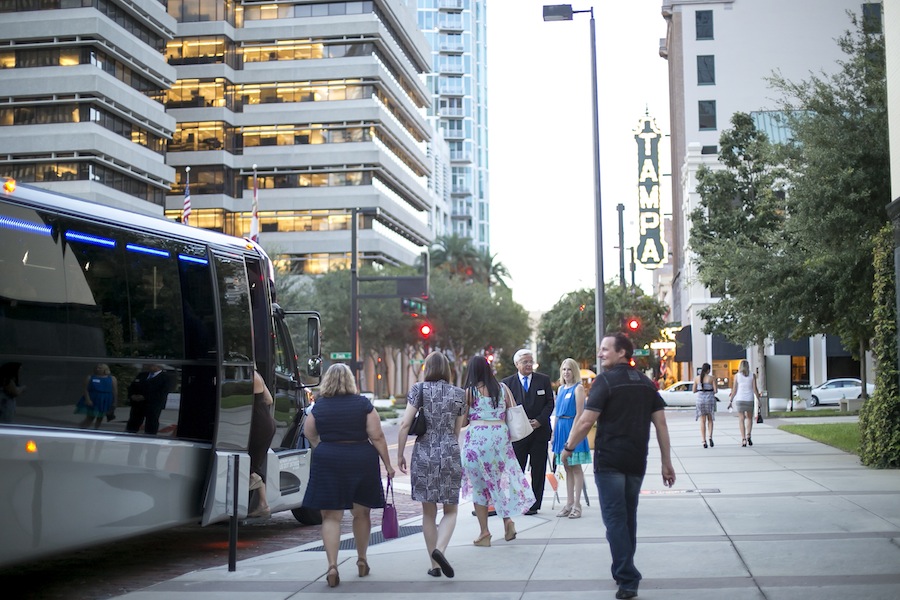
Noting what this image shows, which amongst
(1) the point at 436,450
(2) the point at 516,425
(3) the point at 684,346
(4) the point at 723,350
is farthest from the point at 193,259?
(3) the point at 684,346

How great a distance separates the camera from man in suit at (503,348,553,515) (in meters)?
13.1

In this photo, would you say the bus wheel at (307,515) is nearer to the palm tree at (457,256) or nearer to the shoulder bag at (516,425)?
the shoulder bag at (516,425)

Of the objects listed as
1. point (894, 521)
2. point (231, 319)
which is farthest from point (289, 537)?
point (894, 521)

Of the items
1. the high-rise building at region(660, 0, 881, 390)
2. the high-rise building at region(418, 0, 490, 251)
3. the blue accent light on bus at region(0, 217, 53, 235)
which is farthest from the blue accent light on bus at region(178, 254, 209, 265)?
the high-rise building at region(418, 0, 490, 251)

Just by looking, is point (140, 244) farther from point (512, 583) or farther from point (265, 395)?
point (512, 583)

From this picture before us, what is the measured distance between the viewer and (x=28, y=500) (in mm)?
7777

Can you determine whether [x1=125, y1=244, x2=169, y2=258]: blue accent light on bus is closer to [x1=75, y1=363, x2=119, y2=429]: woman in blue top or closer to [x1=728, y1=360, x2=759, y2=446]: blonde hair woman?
[x1=75, y1=363, x2=119, y2=429]: woman in blue top

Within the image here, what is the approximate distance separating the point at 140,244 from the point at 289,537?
4495 millimetres

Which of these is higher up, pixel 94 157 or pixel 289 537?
pixel 94 157

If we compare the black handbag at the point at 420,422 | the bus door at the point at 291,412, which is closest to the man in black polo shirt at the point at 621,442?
the black handbag at the point at 420,422

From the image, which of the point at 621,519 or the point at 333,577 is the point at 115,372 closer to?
the point at 333,577

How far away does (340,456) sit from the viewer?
349 inches

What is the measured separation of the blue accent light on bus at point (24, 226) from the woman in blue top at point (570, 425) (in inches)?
255

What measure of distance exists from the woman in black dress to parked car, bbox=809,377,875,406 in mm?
45748
